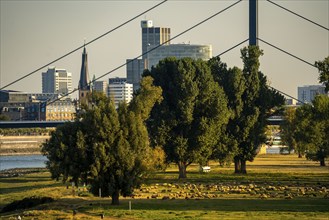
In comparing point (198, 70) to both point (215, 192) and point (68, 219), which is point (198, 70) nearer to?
point (215, 192)

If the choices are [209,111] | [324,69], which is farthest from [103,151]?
[209,111]

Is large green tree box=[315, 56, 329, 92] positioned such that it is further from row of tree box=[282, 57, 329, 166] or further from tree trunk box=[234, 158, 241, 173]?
tree trunk box=[234, 158, 241, 173]

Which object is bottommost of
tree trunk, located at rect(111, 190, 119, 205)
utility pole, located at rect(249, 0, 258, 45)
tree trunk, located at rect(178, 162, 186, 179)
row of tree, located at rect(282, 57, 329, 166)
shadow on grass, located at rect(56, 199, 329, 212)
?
shadow on grass, located at rect(56, 199, 329, 212)

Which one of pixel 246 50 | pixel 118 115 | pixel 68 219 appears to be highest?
pixel 246 50

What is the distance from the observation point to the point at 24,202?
77.2m

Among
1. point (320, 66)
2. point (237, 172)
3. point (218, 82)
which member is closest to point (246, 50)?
point (218, 82)

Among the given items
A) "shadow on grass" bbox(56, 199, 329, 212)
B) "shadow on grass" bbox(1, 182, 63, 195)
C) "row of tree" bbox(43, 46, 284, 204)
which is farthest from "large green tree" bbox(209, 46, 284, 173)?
"shadow on grass" bbox(56, 199, 329, 212)

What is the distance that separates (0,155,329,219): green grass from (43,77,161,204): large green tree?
5.27ft

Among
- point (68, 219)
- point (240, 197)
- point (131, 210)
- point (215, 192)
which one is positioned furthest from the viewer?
point (215, 192)

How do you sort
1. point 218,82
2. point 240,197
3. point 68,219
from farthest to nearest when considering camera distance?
point 218,82
point 240,197
point 68,219

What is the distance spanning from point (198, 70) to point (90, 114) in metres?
40.6

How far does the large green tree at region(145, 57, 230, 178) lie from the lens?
360ft

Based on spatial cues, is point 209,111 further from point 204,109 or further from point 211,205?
point 211,205

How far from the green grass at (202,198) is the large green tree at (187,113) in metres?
2.68
